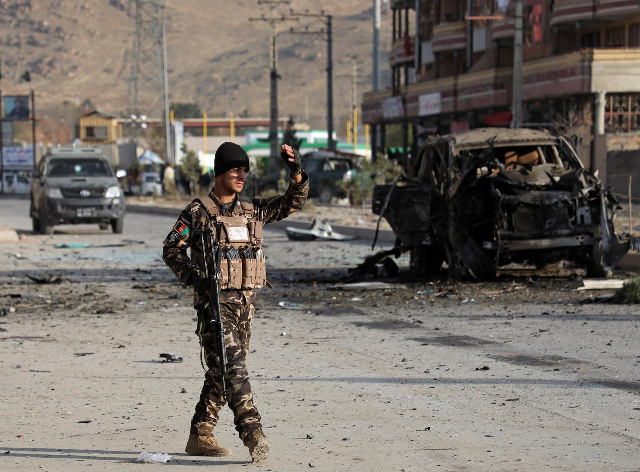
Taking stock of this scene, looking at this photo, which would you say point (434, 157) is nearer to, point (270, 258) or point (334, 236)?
point (270, 258)

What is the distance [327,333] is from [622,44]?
140ft

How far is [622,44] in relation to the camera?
5069 cm

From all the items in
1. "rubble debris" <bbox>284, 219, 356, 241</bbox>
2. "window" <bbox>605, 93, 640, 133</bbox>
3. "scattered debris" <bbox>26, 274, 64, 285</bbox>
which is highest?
"window" <bbox>605, 93, 640, 133</bbox>

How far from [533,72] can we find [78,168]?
26097 mm

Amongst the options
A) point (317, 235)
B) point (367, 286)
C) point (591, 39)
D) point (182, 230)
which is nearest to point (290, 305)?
point (367, 286)

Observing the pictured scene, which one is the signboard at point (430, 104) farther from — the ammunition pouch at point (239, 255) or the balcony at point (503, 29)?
the ammunition pouch at point (239, 255)

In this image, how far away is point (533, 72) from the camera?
48719 mm

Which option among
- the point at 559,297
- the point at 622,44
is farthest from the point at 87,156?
the point at 622,44

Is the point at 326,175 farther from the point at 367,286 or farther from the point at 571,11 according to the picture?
the point at 367,286

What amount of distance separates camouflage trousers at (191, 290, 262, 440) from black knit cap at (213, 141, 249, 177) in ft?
2.15

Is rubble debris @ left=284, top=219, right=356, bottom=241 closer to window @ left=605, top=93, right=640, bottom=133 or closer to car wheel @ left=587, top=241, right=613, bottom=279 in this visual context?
car wheel @ left=587, top=241, right=613, bottom=279

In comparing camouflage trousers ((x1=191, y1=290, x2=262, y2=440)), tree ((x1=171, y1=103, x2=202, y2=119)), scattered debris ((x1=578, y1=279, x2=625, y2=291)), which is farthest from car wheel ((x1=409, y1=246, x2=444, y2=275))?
tree ((x1=171, y1=103, x2=202, y2=119))

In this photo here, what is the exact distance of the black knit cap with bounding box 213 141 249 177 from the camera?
606cm

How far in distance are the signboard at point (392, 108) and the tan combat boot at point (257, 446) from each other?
197ft
